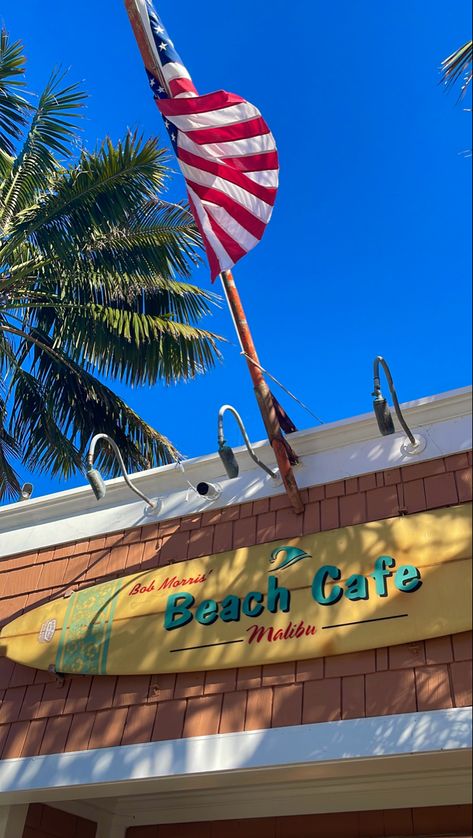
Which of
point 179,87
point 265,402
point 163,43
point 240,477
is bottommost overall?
point 240,477

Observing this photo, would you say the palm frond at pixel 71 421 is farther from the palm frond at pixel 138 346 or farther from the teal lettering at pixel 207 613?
the teal lettering at pixel 207 613

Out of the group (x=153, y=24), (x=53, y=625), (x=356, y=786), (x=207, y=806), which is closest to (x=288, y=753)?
(x=356, y=786)

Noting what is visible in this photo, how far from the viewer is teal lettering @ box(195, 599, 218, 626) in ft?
18.6

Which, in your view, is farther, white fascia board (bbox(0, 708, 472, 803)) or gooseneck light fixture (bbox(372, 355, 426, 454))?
gooseneck light fixture (bbox(372, 355, 426, 454))

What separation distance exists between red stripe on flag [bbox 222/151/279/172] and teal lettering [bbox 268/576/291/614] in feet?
10.3

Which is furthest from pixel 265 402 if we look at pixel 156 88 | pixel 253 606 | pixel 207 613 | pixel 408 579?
pixel 156 88

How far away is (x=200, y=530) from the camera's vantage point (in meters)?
6.32

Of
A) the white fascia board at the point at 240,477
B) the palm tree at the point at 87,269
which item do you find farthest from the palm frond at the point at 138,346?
the white fascia board at the point at 240,477

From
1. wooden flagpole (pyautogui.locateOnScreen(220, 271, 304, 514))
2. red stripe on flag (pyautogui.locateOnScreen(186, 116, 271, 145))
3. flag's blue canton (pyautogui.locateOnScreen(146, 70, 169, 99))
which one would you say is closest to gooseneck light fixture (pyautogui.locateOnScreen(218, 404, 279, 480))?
wooden flagpole (pyautogui.locateOnScreen(220, 271, 304, 514))

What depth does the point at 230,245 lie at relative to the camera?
607cm

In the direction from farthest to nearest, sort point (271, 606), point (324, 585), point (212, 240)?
point (212, 240) → point (271, 606) → point (324, 585)

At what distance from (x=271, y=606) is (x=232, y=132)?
363 cm

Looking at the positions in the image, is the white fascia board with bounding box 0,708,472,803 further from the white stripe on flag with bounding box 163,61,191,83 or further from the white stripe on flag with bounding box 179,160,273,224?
the white stripe on flag with bounding box 163,61,191,83

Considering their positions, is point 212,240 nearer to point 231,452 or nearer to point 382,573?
point 231,452
